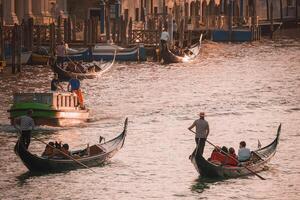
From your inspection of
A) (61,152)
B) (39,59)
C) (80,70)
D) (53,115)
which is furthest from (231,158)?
(39,59)

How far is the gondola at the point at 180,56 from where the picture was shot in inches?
3255

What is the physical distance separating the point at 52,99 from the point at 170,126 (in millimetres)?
5252

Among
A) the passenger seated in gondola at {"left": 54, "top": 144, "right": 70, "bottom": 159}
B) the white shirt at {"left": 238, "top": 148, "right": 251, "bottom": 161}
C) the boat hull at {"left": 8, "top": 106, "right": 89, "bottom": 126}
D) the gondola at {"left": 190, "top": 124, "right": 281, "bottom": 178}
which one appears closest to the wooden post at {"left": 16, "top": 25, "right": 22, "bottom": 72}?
the boat hull at {"left": 8, "top": 106, "right": 89, "bottom": 126}

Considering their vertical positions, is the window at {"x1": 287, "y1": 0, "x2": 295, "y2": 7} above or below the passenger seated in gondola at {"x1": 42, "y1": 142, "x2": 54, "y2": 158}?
above

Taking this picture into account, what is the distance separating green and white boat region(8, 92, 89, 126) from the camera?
51.2 metres

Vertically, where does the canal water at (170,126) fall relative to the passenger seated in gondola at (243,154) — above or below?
below

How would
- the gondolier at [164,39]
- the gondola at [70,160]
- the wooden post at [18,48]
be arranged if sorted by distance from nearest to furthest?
the gondola at [70,160] < the wooden post at [18,48] < the gondolier at [164,39]

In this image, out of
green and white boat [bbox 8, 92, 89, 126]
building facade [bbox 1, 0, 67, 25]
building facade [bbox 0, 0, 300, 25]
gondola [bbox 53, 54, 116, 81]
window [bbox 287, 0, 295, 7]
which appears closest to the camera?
green and white boat [bbox 8, 92, 89, 126]

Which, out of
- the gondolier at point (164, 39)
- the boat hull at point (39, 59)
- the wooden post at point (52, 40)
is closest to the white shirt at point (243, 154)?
the boat hull at point (39, 59)

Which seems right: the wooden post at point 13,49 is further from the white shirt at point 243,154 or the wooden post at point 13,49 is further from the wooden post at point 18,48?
the white shirt at point 243,154

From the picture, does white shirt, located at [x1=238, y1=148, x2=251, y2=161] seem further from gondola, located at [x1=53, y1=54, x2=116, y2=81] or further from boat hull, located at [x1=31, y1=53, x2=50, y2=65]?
boat hull, located at [x1=31, y1=53, x2=50, y2=65]

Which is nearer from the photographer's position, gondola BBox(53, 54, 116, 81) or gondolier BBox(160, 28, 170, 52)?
gondola BBox(53, 54, 116, 81)

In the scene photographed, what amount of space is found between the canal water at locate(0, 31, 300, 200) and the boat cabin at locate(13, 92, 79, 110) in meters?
0.91

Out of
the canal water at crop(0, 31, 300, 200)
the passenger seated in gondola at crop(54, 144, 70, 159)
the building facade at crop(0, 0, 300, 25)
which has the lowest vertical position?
the canal water at crop(0, 31, 300, 200)
